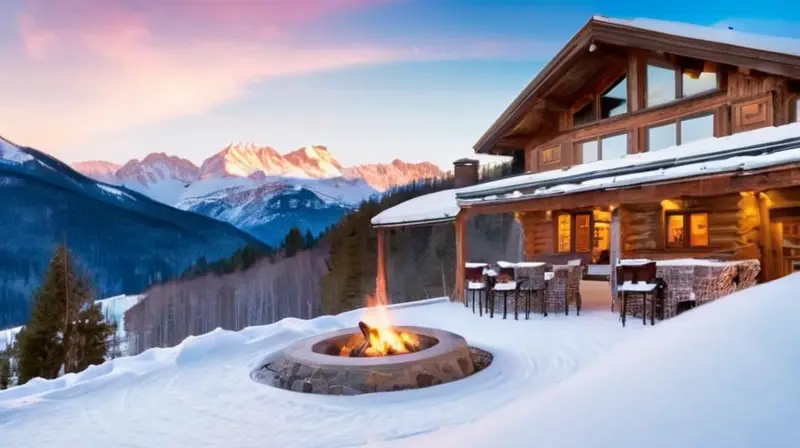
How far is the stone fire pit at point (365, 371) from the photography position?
17.5 ft

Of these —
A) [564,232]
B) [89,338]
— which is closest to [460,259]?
[564,232]

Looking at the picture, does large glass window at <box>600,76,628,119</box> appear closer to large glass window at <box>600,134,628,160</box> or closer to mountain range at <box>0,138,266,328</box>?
large glass window at <box>600,134,628,160</box>

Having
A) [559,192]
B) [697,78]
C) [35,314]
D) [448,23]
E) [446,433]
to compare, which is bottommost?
[35,314]

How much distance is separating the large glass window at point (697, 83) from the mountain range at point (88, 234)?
7716 centimetres

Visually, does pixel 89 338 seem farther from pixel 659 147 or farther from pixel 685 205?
pixel 685 205

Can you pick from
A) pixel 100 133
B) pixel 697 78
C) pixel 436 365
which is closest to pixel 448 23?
pixel 697 78

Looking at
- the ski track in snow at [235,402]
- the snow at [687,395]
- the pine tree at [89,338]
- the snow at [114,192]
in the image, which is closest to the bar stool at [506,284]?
the ski track in snow at [235,402]

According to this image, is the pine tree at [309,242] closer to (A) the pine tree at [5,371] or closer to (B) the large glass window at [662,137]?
(A) the pine tree at [5,371]

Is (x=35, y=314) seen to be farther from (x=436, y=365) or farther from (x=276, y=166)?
(x=276, y=166)

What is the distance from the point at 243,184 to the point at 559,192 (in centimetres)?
14819

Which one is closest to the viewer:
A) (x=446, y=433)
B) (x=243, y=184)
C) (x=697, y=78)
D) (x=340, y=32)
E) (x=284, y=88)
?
(x=446, y=433)

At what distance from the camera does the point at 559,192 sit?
10.1 metres

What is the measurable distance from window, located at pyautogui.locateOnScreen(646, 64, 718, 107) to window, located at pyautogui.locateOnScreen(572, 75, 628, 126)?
26.2 inches

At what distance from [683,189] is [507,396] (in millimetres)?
5502
